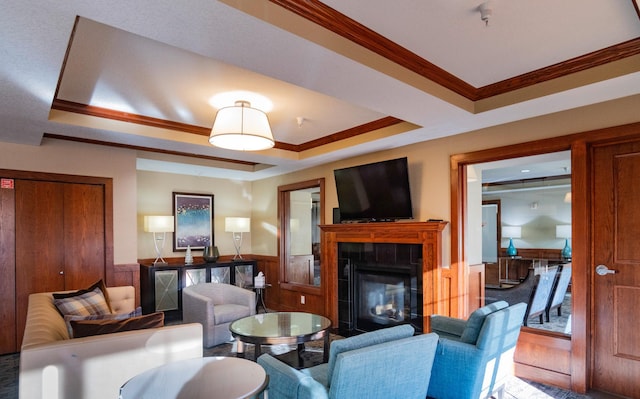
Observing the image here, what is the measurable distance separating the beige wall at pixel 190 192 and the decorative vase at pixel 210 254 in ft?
1.34

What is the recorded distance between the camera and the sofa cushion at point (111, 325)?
2.06m

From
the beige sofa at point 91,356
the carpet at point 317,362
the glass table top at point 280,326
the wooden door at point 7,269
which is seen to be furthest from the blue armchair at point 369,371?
the wooden door at point 7,269

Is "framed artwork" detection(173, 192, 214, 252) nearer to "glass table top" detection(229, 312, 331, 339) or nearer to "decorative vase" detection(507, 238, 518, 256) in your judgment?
"glass table top" detection(229, 312, 331, 339)

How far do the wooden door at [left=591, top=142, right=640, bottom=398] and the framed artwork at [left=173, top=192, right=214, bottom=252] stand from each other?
551 cm

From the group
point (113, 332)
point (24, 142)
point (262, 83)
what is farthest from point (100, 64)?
point (24, 142)

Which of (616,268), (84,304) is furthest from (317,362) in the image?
(616,268)

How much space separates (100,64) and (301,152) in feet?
9.40

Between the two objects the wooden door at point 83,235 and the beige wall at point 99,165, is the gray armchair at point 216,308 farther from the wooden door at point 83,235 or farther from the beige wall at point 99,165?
the wooden door at point 83,235

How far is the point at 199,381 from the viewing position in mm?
1665

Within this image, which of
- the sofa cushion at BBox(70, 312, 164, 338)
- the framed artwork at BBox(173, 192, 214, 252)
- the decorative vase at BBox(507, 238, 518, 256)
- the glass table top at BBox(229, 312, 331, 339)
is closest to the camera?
the sofa cushion at BBox(70, 312, 164, 338)

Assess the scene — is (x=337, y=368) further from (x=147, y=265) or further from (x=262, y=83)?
(x=147, y=265)

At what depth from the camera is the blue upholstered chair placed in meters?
2.48

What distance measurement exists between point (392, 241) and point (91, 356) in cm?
312

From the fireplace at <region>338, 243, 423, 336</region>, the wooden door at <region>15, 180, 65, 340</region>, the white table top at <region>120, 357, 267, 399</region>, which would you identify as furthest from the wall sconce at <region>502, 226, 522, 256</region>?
the wooden door at <region>15, 180, 65, 340</region>
